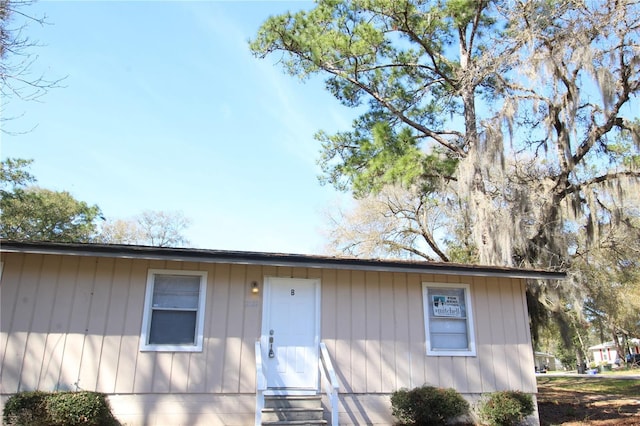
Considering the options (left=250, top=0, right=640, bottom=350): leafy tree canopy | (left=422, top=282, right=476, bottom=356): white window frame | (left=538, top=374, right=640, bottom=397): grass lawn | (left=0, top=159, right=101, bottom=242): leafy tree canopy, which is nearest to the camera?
(left=422, top=282, right=476, bottom=356): white window frame

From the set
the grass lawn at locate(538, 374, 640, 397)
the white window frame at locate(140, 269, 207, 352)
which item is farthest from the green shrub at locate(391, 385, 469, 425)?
the grass lawn at locate(538, 374, 640, 397)

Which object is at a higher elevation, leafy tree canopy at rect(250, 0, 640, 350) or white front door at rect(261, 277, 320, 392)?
leafy tree canopy at rect(250, 0, 640, 350)

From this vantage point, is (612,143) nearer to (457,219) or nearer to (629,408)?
(457,219)

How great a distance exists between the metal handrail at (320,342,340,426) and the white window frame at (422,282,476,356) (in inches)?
72.0

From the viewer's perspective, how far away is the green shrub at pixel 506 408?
7051mm

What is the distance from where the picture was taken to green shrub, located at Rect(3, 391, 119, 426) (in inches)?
227

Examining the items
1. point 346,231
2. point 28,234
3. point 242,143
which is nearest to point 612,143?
point 346,231

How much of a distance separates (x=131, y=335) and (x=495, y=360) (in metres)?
6.18

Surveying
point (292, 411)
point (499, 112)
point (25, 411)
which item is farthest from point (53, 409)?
point (499, 112)

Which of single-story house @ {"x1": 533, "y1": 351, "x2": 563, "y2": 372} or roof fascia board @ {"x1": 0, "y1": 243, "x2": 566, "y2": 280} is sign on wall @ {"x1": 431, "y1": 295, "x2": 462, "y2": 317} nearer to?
roof fascia board @ {"x1": 0, "y1": 243, "x2": 566, "y2": 280}

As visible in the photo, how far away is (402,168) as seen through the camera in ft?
41.3

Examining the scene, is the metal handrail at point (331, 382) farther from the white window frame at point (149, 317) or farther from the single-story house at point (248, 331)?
the white window frame at point (149, 317)

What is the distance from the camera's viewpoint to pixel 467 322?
802 centimetres

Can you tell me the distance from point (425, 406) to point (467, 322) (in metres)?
1.92
